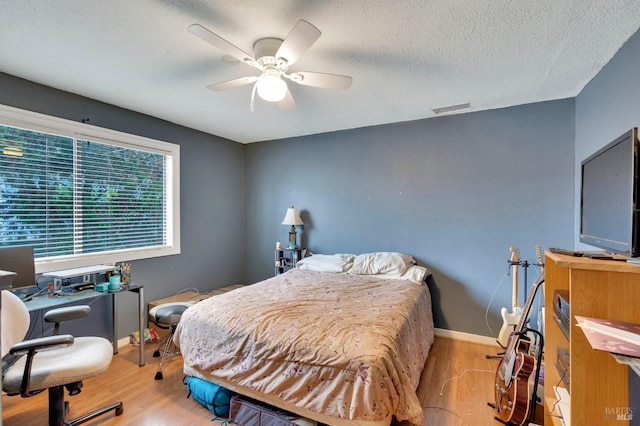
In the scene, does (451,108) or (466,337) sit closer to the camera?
(451,108)

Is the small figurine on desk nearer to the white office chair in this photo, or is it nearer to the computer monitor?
the computer monitor

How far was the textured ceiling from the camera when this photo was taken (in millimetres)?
1561

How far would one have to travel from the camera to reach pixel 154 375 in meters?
2.45

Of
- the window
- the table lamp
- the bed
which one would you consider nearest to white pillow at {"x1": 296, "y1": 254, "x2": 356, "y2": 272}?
the table lamp

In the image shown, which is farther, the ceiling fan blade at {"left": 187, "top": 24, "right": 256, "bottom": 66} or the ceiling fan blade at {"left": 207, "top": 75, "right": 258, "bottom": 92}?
the ceiling fan blade at {"left": 207, "top": 75, "right": 258, "bottom": 92}

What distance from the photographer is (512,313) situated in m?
2.81

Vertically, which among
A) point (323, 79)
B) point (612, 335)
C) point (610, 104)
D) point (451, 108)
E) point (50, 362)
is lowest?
point (50, 362)

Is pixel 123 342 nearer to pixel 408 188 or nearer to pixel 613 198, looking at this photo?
pixel 408 188

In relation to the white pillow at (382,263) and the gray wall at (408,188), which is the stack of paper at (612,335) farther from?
the white pillow at (382,263)

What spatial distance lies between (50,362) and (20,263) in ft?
2.93

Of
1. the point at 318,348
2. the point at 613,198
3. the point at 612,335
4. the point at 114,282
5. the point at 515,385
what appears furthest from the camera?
the point at 114,282

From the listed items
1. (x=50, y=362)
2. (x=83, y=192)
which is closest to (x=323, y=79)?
(x=50, y=362)

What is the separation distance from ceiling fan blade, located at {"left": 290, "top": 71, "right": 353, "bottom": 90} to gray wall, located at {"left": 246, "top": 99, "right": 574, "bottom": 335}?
1756 millimetres

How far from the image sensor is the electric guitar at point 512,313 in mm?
2674
